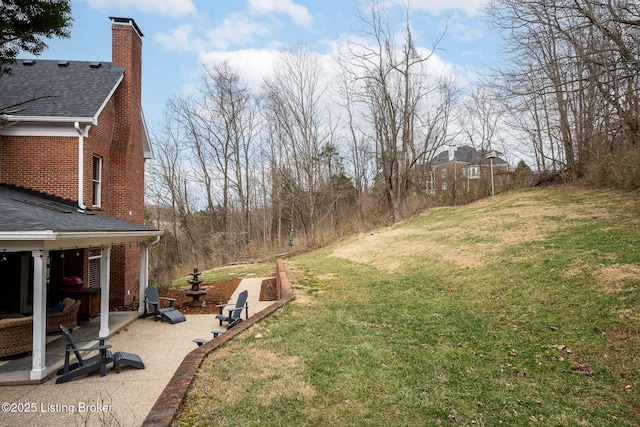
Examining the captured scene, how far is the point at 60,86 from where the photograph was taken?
41.9ft

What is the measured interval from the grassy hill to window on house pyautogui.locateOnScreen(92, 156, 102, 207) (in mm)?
6942

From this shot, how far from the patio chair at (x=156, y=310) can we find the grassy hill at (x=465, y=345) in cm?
336

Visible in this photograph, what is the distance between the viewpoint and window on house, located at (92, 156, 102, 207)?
12.4 meters

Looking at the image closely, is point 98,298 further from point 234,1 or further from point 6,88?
point 234,1

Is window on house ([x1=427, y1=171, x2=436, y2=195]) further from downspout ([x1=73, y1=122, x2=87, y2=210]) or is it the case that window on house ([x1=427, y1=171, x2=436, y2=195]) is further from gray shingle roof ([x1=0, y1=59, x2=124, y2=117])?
downspout ([x1=73, y1=122, x2=87, y2=210])

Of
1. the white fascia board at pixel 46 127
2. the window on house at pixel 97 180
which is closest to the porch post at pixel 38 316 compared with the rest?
the white fascia board at pixel 46 127

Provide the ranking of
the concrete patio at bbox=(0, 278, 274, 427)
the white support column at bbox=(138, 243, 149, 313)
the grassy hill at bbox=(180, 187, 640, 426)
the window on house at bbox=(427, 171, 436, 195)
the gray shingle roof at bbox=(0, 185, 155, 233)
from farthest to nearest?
the window on house at bbox=(427, 171, 436, 195) → the white support column at bbox=(138, 243, 149, 313) → the gray shingle roof at bbox=(0, 185, 155, 233) → the concrete patio at bbox=(0, 278, 274, 427) → the grassy hill at bbox=(180, 187, 640, 426)

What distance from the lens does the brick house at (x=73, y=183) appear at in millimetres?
7094

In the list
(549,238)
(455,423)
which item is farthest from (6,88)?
(549,238)

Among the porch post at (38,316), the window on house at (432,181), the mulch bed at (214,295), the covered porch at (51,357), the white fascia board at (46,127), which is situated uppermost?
the window on house at (432,181)

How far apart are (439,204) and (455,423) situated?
23.4m

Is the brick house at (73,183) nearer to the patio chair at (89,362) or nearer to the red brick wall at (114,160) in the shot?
the red brick wall at (114,160)

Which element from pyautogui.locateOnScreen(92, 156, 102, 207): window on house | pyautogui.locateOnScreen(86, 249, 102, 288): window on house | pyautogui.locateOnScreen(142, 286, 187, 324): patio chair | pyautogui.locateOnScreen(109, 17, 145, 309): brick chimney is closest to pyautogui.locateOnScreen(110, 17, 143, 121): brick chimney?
pyautogui.locateOnScreen(109, 17, 145, 309): brick chimney

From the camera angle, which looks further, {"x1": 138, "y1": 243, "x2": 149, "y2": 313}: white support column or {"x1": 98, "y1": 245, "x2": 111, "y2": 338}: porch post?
{"x1": 138, "y1": 243, "x2": 149, "y2": 313}: white support column
